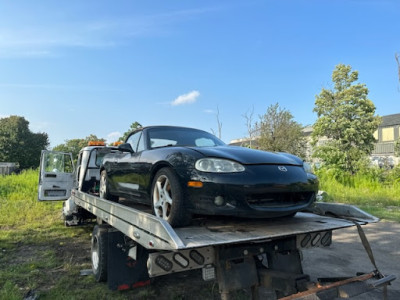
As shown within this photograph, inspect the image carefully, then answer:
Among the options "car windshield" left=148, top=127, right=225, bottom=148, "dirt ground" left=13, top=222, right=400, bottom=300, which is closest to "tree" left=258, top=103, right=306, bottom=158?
"dirt ground" left=13, top=222, right=400, bottom=300

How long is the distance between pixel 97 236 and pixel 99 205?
1.46 ft

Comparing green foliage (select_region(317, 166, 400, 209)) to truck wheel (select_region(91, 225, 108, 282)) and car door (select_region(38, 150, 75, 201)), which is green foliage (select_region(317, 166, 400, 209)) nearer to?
car door (select_region(38, 150, 75, 201))

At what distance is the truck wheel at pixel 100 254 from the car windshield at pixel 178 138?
4.68 ft

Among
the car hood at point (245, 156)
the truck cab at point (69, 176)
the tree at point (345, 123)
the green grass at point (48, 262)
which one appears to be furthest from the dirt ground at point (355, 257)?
the tree at point (345, 123)

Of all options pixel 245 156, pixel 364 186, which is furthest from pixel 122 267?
pixel 364 186

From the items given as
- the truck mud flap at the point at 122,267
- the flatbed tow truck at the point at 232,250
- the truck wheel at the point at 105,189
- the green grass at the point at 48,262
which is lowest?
the green grass at the point at 48,262

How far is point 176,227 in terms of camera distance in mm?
2908

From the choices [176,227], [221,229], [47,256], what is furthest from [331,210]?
[47,256]

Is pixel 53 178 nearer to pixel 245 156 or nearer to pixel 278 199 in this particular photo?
pixel 245 156

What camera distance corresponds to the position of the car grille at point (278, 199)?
2.76 metres

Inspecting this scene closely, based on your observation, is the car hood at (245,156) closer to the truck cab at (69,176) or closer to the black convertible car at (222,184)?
the black convertible car at (222,184)

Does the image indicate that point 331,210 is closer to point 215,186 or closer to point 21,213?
point 215,186

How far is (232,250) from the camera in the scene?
8.87 feet

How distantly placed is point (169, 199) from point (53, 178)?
258 inches
